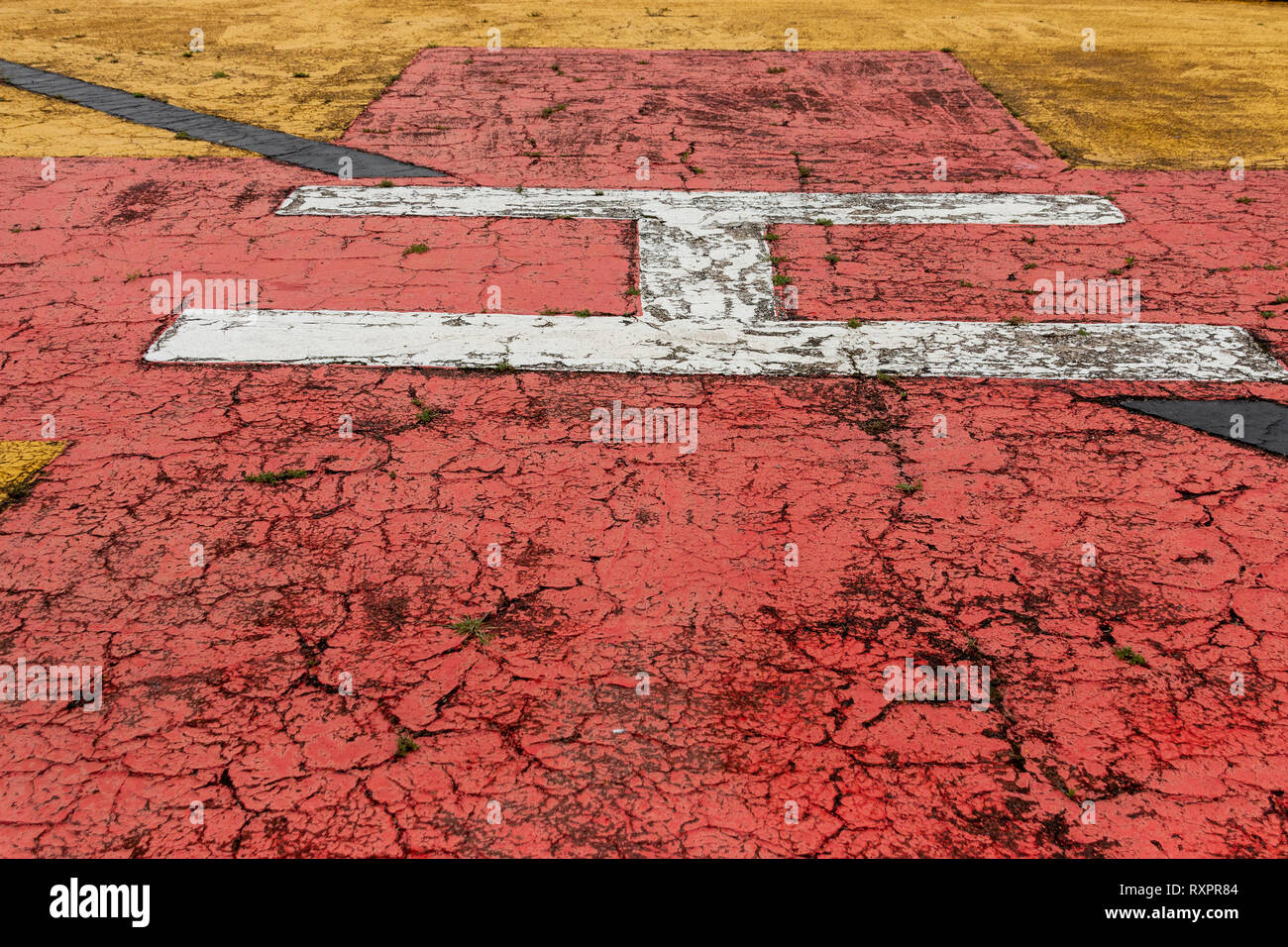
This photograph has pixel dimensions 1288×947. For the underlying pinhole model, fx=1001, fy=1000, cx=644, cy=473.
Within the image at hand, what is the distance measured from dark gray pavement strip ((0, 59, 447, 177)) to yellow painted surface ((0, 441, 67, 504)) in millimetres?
4034

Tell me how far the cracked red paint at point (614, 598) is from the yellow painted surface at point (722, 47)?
337 centimetres

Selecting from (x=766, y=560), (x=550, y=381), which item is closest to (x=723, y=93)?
(x=550, y=381)

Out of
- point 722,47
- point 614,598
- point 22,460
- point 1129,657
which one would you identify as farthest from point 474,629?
point 722,47

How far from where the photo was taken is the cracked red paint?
299 centimetres

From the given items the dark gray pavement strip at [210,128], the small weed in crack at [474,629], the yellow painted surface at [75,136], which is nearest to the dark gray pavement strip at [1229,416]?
the small weed in crack at [474,629]

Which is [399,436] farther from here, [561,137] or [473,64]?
[473,64]

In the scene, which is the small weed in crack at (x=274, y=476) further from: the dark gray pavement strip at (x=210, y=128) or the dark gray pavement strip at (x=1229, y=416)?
the dark gray pavement strip at (x=210, y=128)

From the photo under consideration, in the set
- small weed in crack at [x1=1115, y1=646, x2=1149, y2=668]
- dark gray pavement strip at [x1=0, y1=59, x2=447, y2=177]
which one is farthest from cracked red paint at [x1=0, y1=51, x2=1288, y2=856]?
dark gray pavement strip at [x1=0, y1=59, x2=447, y2=177]

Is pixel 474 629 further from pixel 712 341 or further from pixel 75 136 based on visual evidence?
pixel 75 136

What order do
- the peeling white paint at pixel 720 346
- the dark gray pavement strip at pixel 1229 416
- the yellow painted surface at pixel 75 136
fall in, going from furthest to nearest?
the yellow painted surface at pixel 75 136, the peeling white paint at pixel 720 346, the dark gray pavement strip at pixel 1229 416

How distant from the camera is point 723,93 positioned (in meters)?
10.2

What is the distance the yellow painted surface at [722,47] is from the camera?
359 inches

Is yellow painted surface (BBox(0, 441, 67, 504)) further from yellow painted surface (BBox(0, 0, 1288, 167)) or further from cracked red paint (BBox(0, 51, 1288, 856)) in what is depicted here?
yellow painted surface (BBox(0, 0, 1288, 167))

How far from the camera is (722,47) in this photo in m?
12.0
